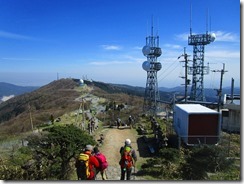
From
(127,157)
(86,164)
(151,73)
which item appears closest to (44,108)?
(151,73)

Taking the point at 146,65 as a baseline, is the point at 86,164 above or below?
below

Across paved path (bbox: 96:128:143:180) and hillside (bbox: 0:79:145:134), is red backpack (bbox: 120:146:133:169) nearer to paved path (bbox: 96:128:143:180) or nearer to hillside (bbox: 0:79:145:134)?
paved path (bbox: 96:128:143:180)

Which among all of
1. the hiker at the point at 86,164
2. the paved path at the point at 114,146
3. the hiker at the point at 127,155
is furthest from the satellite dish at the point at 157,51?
the hiker at the point at 86,164

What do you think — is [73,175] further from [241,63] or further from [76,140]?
[241,63]

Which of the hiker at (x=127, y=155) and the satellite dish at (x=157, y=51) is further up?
the satellite dish at (x=157, y=51)

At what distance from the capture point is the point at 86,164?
6.87m

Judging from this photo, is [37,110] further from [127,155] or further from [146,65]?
[127,155]

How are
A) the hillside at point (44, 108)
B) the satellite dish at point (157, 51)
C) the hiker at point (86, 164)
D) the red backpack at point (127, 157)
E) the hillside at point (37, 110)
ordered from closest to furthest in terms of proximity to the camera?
the hiker at point (86, 164)
the red backpack at point (127, 157)
the hillside at point (44, 108)
the hillside at point (37, 110)
the satellite dish at point (157, 51)

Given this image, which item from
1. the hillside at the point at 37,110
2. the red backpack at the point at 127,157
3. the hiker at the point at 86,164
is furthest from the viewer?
the hillside at the point at 37,110

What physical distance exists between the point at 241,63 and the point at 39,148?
6.02 m

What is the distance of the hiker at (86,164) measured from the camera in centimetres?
686

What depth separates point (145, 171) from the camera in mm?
10250

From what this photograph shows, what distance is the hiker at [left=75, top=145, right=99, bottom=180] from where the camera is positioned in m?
6.86

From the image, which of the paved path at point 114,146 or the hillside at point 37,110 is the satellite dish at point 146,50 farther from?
the paved path at point 114,146
